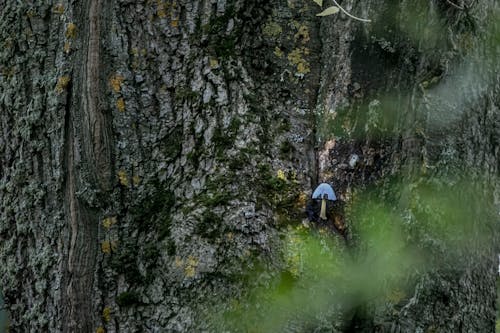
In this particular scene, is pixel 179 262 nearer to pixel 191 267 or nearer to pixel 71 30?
pixel 191 267

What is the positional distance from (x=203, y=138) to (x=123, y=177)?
227 millimetres

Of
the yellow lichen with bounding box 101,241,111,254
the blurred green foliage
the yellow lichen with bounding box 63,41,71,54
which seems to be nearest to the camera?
the blurred green foliage

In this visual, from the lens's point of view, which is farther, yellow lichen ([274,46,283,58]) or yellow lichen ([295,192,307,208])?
yellow lichen ([274,46,283,58])

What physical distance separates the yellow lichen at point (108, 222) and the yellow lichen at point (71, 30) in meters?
0.50

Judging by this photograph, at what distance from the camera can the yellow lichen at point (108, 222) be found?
5.82ft

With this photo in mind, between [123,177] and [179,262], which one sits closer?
[179,262]

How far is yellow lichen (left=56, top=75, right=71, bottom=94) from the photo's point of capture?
1.84 m

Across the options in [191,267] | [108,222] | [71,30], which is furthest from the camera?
[71,30]

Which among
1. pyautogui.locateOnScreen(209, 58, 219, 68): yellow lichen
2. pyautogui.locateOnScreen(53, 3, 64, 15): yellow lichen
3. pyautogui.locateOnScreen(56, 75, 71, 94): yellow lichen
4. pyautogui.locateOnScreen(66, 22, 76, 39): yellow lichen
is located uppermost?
pyautogui.locateOnScreen(53, 3, 64, 15): yellow lichen

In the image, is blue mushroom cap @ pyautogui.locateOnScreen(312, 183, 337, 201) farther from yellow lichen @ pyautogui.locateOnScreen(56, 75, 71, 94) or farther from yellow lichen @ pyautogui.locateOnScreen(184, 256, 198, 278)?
yellow lichen @ pyautogui.locateOnScreen(56, 75, 71, 94)

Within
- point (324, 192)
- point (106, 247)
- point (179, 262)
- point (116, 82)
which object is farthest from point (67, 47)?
point (324, 192)

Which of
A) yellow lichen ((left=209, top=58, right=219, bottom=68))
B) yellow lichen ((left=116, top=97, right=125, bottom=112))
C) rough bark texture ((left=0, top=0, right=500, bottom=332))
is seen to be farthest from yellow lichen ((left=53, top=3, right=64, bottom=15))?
yellow lichen ((left=209, top=58, right=219, bottom=68))

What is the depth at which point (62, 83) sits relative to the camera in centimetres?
184

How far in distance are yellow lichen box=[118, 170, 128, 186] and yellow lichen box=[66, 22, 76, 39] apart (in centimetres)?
39
